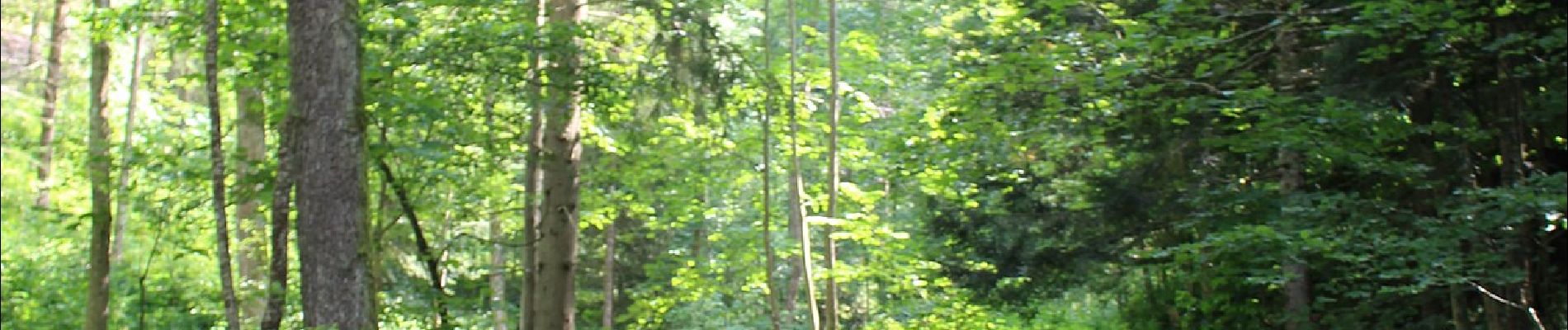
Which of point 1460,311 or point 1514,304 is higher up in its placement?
point 1514,304

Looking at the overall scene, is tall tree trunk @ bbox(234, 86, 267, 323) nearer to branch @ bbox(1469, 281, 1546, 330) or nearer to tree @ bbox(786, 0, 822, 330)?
tree @ bbox(786, 0, 822, 330)

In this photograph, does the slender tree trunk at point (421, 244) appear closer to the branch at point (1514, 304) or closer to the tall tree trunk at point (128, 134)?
the tall tree trunk at point (128, 134)

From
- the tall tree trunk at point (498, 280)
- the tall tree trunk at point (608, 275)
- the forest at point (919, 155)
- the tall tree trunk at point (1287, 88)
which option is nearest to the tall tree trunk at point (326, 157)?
the forest at point (919, 155)

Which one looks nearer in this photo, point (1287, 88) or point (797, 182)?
point (1287, 88)

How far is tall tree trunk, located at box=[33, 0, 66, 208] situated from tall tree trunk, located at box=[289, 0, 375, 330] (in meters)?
9.68

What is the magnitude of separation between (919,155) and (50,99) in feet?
45.5

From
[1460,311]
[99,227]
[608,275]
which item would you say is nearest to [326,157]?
[99,227]

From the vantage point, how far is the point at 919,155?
12328 mm

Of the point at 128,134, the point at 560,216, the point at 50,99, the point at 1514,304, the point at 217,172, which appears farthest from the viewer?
the point at 50,99

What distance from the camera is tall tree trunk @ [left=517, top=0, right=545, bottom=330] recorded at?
10.5 meters

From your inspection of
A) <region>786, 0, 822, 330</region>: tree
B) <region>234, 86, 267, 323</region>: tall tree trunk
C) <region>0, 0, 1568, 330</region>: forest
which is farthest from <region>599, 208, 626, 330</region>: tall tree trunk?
<region>234, 86, 267, 323</region>: tall tree trunk

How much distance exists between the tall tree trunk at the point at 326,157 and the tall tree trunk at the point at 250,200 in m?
1.94

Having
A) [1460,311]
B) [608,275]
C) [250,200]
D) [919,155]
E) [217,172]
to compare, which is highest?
[217,172]

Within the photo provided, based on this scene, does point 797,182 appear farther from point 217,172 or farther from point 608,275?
point 217,172
